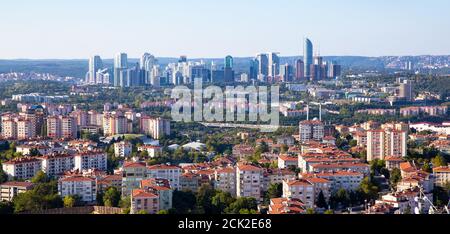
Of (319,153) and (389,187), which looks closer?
(389,187)

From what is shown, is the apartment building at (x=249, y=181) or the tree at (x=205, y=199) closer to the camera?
the tree at (x=205, y=199)

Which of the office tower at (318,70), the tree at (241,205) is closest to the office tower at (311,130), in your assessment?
the office tower at (318,70)

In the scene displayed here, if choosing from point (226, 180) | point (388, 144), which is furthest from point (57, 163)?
point (388, 144)

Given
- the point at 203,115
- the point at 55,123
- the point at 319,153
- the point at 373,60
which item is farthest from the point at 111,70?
the point at 319,153

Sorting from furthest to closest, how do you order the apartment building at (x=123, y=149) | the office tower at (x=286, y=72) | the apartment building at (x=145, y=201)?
the office tower at (x=286, y=72) < the apartment building at (x=123, y=149) < the apartment building at (x=145, y=201)

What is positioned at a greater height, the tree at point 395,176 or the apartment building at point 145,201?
the apartment building at point 145,201

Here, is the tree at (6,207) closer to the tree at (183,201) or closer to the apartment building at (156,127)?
the tree at (183,201)

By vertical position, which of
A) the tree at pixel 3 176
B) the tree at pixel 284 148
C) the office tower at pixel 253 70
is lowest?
the tree at pixel 284 148
